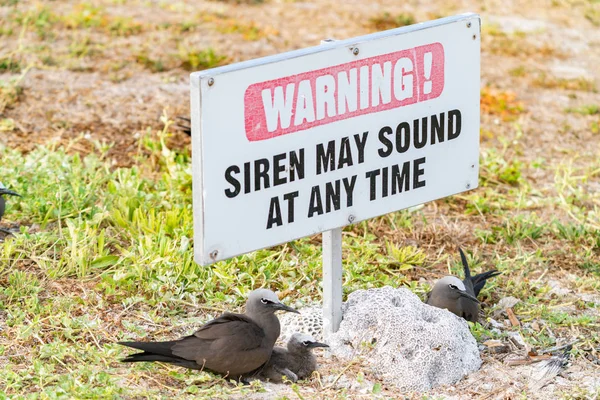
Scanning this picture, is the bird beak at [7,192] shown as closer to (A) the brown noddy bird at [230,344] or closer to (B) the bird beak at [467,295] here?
(A) the brown noddy bird at [230,344]

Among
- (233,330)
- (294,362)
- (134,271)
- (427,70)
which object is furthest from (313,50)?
(134,271)

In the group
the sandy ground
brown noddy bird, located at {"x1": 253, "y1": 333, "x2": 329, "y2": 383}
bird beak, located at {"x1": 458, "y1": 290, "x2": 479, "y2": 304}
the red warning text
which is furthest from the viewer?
the sandy ground

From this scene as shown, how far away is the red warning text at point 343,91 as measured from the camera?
14.2 ft

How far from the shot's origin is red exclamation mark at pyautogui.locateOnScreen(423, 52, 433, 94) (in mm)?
4844

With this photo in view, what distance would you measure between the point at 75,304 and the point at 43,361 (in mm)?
662

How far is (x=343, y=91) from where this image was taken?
4598 mm

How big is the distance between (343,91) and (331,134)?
0.21 metres

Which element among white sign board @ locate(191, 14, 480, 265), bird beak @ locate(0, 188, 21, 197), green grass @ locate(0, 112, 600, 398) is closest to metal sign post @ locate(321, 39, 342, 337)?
white sign board @ locate(191, 14, 480, 265)

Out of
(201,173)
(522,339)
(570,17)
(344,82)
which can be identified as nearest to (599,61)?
(570,17)

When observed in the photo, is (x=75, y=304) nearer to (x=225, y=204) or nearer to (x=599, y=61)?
(x=225, y=204)

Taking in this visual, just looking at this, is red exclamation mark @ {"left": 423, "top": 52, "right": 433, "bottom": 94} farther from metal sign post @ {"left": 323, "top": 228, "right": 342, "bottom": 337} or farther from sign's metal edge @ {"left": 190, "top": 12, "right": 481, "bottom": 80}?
metal sign post @ {"left": 323, "top": 228, "right": 342, "bottom": 337}

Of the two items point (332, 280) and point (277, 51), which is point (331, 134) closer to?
point (332, 280)

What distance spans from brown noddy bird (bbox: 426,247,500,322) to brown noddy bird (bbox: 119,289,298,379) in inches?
41.4

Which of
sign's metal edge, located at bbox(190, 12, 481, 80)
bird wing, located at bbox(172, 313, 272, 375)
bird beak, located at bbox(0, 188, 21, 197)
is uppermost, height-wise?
sign's metal edge, located at bbox(190, 12, 481, 80)
